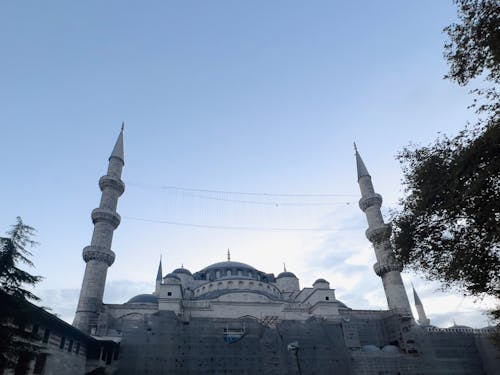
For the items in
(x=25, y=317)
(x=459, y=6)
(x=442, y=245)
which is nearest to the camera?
(x=459, y=6)

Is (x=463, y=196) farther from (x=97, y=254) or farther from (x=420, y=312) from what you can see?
(x=420, y=312)

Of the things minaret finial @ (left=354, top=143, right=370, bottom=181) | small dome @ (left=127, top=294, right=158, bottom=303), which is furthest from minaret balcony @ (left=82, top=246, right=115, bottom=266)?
minaret finial @ (left=354, top=143, right=370, bottom=181)

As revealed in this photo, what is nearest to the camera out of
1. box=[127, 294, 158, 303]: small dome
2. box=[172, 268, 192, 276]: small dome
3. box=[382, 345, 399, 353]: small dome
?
box=[382, 345, 399, 353]: small dome

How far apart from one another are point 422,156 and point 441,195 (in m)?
2.34

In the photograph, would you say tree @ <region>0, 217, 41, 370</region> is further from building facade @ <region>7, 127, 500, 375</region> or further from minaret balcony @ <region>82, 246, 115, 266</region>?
minaret balcony @ <region>82, 246, 115, 266</region>

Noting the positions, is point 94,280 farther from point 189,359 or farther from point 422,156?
point 422,156

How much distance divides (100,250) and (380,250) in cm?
2573

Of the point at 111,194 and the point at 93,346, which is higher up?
the point at 111,194

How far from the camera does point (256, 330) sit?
27.2 metres

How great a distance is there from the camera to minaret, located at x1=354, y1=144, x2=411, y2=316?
3278 cm

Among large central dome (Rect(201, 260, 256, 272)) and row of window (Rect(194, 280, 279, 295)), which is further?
large central dome (Rect(201, 260, 256, 272))

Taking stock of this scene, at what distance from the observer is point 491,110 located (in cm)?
1024

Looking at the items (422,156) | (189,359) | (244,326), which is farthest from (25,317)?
(244,326)

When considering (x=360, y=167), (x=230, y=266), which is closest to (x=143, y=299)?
(x=230, y=266)
